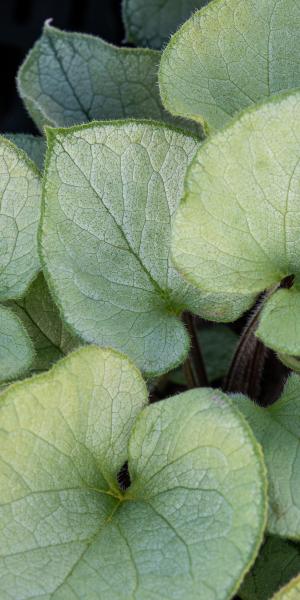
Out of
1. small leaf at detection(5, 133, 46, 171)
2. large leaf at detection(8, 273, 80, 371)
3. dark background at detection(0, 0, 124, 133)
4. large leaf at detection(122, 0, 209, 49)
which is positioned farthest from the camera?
dark background at detection(0, 0, 124, 133)

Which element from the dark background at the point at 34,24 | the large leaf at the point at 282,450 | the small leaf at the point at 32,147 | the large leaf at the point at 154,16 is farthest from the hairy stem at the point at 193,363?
the dark background at the point at 34,24

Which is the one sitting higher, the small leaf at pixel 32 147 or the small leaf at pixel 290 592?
the small leaf at pixel 32 147

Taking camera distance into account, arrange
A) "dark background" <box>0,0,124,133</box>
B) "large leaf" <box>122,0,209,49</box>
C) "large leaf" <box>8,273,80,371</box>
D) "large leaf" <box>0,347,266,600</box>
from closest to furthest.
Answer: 1. "large leaf" <box>0,347,266,600</box>
2. "large leaf" <box>8,273,80,371</box>
3. "large leaf" <box>122,0,209,49</box>
4. "dark background" <box>0,0,124,133</box>

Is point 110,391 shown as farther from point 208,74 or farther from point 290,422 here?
point 208,74

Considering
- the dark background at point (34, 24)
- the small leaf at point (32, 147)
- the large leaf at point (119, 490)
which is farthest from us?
the dark background at point (34, 24)

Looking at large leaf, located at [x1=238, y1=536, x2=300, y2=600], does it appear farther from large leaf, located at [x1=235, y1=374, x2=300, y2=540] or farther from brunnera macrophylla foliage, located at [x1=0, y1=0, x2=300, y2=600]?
large leaf, located at [x1=235, y1=374, x2=300, y2=540]

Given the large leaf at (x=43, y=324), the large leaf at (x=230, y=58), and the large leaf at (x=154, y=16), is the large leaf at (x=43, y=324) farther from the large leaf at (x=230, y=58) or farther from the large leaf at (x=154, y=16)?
the large leaf at (x=154, y=16)

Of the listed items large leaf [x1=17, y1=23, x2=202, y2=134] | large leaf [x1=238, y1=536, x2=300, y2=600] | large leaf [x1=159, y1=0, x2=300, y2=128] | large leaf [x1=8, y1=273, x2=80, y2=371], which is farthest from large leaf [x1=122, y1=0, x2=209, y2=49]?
large leaf [x1=238, y1=536, x2=300, y2=600]

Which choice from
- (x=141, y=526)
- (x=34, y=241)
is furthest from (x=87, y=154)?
(x=141, y=526)
